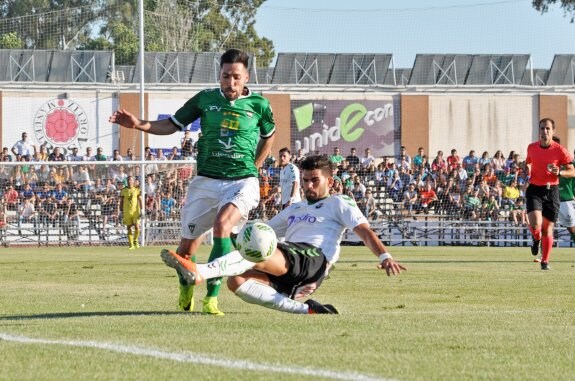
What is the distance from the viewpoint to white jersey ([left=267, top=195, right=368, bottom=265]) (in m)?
8.98

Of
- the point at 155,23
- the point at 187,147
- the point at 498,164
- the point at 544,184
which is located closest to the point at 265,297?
the point at 544,184

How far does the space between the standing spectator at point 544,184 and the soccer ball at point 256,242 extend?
435 inches

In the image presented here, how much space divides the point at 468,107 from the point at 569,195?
29.4 meters

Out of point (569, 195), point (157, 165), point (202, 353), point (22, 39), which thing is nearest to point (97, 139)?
point (22, 39)

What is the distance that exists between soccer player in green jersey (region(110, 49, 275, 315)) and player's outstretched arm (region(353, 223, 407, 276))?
3.87 ft

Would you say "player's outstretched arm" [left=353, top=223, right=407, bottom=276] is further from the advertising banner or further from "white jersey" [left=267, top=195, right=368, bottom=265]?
the advertising banner

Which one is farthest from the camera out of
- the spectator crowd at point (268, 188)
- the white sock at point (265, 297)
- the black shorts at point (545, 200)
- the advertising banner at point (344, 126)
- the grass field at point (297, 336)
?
the advertising banner at point (344, 126)

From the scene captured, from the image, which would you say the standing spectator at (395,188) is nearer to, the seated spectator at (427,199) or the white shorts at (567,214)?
the seated spectator at (427,199)

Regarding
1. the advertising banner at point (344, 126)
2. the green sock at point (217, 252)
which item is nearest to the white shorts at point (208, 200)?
the green sock at point (217, 252)

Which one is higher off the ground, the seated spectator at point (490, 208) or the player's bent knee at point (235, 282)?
the seated spectator at point (490, 208)

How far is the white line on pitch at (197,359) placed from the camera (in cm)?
531

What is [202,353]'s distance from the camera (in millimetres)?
6117

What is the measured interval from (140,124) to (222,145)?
0.71 m

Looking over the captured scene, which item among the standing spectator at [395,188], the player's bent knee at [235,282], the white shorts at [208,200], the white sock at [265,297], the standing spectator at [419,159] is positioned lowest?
the white sock at [265,297]
